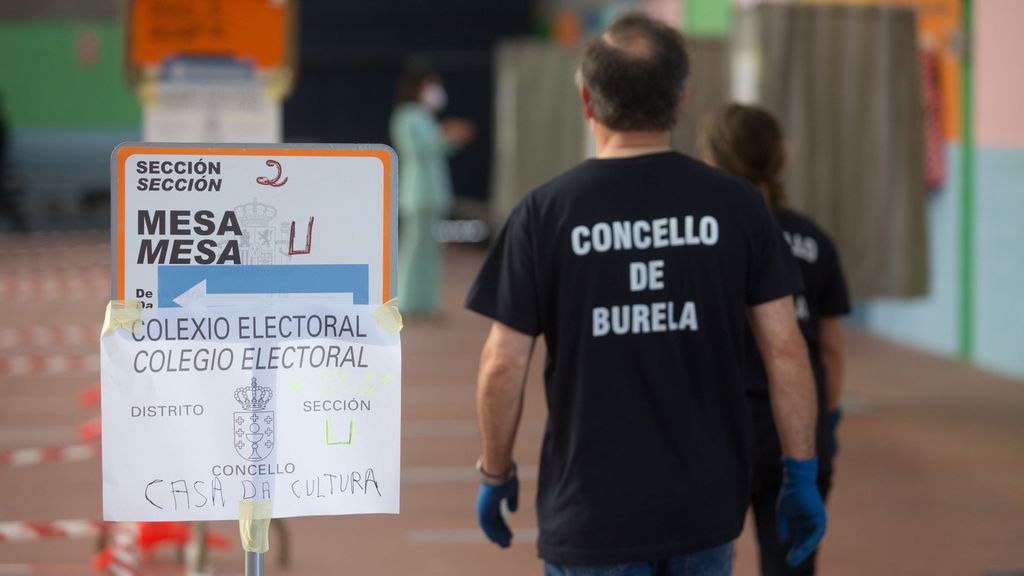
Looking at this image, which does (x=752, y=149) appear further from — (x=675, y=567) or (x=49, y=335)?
(x=49, y=335)

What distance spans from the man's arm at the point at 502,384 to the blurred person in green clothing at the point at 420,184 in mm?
8625

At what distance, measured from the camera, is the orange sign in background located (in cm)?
565

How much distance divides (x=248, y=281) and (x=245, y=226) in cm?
9

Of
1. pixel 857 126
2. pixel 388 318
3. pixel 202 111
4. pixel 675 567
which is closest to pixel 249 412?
pixel 388 318

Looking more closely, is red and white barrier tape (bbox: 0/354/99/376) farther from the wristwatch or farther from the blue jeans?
the blue jeans

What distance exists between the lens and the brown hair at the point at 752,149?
349 cm

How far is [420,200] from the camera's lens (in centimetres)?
1143

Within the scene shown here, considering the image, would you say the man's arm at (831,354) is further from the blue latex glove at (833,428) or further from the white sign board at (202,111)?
the white sign board at (202,111)

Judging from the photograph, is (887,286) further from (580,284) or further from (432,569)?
(580,284)

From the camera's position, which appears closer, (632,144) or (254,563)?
(254,563)

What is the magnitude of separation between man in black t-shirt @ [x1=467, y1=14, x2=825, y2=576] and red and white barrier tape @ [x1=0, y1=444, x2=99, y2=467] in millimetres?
4546

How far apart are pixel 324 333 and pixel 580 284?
1.47 feet

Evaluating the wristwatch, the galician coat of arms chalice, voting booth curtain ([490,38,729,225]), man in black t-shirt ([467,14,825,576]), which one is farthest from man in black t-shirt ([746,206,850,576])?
voting booth curtain ([490,38,729,225])

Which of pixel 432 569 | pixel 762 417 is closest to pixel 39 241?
pixel 432 569
